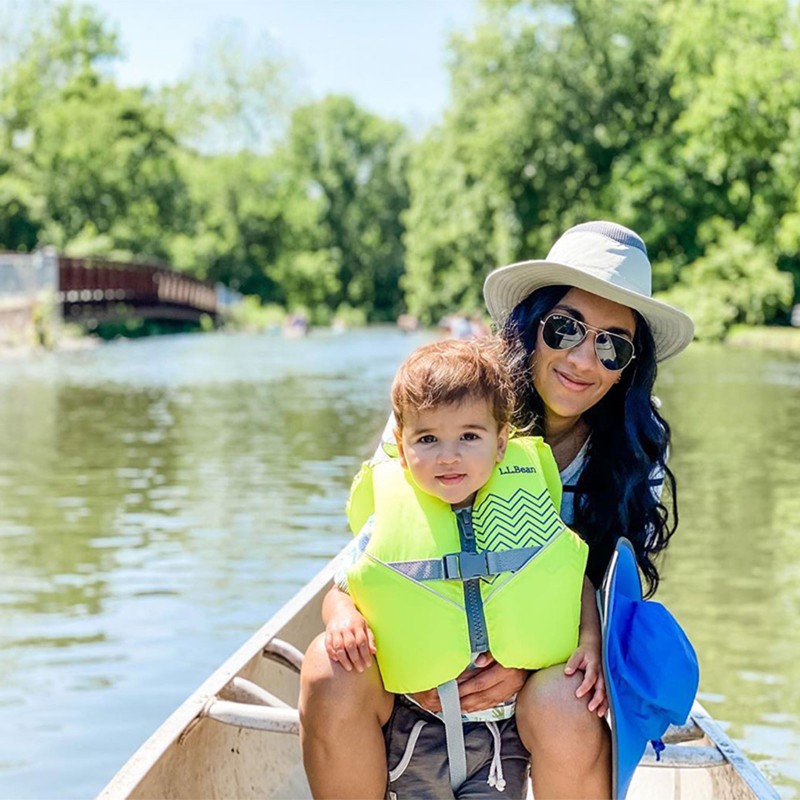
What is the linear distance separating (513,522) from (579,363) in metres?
0.53

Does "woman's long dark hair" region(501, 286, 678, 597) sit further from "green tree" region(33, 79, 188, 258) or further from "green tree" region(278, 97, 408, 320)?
"green tree" region(278, 97, 408, 320)

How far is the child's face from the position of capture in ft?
8.80

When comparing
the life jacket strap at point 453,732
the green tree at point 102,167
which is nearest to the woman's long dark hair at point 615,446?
the life jacket strap at point 453,732

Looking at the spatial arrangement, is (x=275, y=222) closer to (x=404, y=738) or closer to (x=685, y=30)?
(x=685, y=30)

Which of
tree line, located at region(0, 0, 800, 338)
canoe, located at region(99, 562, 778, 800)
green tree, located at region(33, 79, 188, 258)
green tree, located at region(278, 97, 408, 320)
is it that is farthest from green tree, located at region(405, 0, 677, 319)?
canoe, located at region(99, 562, 778, 800)

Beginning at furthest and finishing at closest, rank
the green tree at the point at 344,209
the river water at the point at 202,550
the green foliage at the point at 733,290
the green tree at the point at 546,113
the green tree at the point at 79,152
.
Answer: the green tree at the point at 344,209 < the green tree at the point at 79,152 < the green tree at the point at 546,113 < the green foliage at the point at 733,290 < the river water at the point at 202,550

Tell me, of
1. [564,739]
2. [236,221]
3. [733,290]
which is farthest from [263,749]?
[236,221]

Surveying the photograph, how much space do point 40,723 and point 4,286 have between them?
25947 mm

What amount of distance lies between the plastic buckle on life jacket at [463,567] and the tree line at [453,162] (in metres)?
27.3

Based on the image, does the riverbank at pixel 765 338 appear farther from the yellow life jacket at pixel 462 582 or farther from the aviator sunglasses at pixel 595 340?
the yellow life jacket at pixel 462 582

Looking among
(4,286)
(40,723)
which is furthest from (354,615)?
(4,286)

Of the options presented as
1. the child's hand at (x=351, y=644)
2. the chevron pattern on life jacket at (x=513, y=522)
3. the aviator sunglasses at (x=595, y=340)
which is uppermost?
the aviator sunglasses at (x=595, y=340)

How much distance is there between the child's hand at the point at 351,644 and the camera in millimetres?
2629

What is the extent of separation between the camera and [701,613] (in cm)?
677
